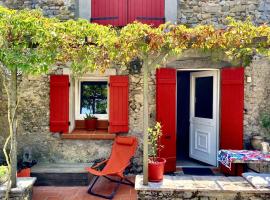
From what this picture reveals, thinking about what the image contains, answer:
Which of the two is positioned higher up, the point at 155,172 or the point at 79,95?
the point at 79,95

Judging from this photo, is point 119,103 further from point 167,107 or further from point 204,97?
point 204,97

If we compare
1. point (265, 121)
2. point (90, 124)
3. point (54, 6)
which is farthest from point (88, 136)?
point (265, 121)

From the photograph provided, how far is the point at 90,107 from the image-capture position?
22.6ft

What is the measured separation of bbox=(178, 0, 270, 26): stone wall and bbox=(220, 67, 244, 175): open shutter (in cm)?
120

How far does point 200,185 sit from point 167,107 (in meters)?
2.14

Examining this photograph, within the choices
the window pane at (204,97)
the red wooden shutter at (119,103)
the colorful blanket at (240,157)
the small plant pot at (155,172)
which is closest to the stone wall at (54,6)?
the red wooden shutter at (119,103)

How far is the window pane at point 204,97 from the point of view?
664cm

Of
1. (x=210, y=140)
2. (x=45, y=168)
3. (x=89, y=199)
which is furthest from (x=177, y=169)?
(x=45, y=168)

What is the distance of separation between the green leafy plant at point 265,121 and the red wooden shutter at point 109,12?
3.61 m

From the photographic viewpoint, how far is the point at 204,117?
6836mm

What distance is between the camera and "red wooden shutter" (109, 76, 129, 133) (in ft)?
20.6

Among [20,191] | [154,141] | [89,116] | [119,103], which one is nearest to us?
[20,191]

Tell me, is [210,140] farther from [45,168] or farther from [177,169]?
[45,168]

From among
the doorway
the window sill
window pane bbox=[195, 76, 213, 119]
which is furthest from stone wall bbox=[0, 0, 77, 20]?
window pane bbox=[195, 76, 213, 119]
